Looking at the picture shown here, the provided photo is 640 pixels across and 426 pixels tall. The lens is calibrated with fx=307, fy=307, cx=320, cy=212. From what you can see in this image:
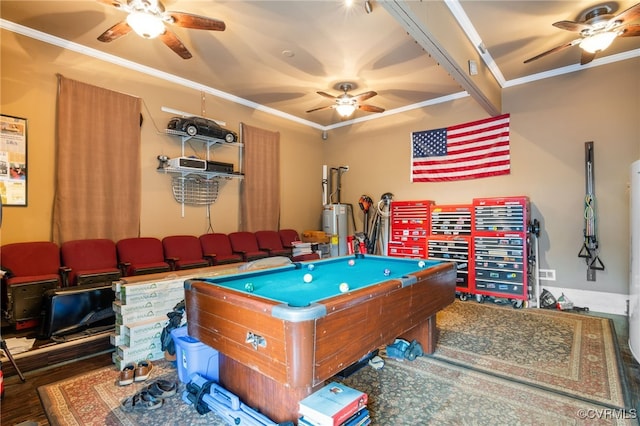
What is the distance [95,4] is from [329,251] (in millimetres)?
→ 5115

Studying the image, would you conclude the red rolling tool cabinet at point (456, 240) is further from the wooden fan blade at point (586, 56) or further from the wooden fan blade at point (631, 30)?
the wooden fan blade at point (631, 30)

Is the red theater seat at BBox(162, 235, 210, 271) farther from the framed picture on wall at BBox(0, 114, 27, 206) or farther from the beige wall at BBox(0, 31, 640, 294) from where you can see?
the framed picture on wall at BBox(0, 114, 27, 206)

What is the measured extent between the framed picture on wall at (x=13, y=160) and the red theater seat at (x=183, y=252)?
1.61 m

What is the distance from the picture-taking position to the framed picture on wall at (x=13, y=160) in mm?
3346

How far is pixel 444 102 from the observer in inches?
220

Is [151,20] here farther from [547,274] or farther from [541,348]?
[547,274]

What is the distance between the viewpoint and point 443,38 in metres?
2.92

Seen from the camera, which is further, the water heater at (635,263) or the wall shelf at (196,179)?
the wall shelf at (196,179)

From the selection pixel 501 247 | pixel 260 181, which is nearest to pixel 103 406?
pixel 260 181

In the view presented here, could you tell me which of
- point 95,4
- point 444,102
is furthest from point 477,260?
point 95,4

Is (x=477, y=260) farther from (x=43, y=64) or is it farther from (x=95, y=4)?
(x=43, y=64)

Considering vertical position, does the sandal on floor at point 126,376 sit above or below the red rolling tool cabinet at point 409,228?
below

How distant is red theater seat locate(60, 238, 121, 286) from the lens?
131 inches

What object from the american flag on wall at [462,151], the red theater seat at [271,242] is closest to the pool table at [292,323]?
the red theater seat at [271,242]
